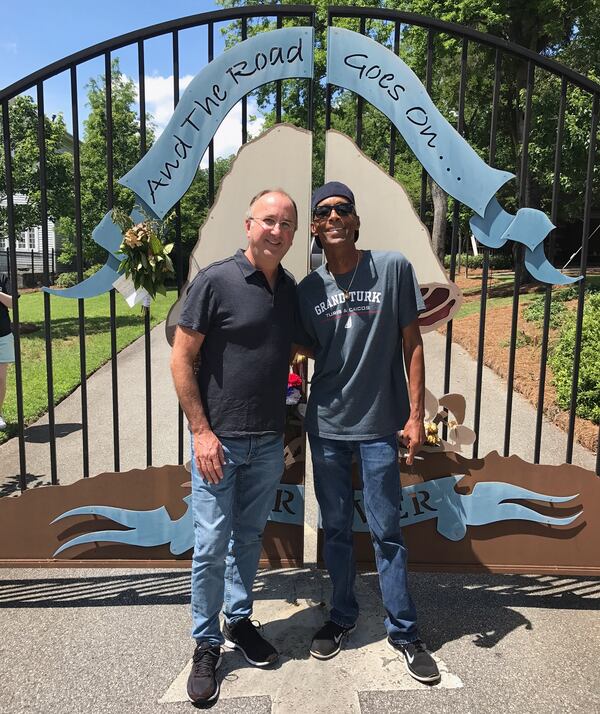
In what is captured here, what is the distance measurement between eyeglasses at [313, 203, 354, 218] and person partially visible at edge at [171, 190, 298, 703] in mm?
157

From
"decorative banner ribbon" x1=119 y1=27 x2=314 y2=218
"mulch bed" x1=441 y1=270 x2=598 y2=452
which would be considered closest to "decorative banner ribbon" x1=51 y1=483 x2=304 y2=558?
"decorative banner ribbon" x1=119 y1=27 x2=314 y2=218

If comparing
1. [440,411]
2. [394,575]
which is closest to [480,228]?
[440,411]

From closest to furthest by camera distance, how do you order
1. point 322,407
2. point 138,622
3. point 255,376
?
point 255,376 → point 322,407 → point 138,622

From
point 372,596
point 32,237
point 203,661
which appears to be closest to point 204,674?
point 203,661

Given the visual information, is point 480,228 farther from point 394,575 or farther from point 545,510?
point 394,575

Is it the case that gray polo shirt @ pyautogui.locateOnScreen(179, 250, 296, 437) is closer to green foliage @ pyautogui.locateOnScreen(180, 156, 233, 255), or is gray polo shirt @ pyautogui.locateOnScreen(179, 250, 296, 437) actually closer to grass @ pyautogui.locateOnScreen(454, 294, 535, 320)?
grass @ pyautogui.locateOnScreen(454, 294, 535, 320)

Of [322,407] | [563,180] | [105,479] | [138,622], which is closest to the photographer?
[322,407]

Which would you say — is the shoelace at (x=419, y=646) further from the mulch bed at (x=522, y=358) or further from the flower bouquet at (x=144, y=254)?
the mulch bed at (x=522, y=358)

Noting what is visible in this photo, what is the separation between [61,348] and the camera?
417 inches

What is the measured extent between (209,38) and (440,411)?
2.36m

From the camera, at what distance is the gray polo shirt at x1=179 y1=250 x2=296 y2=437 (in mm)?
2391

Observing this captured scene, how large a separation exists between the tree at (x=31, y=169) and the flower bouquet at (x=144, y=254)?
27.0 feet

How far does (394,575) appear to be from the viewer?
266 centimetres

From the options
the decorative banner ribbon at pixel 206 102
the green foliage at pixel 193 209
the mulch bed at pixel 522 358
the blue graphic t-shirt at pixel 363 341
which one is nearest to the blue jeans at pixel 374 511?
the blue graphic t-shirt at pixel 363 341
